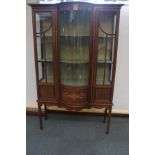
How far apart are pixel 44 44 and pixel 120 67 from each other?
109cm

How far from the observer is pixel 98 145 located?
6.54 ft

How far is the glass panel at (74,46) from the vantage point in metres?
1.97

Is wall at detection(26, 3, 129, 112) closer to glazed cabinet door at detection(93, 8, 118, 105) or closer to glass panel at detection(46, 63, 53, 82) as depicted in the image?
glazed cabinet door at detection(93, 8, 118, 105)

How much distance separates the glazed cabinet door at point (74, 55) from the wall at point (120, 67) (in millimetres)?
608

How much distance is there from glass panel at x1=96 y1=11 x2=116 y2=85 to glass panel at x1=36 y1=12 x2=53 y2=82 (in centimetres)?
59

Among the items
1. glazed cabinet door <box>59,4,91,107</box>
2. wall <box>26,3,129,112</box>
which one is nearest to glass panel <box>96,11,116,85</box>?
glazed cabinet door <box>59,4,91,107</box>

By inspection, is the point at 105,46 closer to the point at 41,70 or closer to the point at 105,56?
the point at 105,56

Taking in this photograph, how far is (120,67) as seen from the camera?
2455 mm

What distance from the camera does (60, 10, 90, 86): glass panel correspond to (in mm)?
1968

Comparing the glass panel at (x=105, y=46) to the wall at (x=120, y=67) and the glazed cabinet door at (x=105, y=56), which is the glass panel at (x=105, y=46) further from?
the wall at (x=120, y=67)

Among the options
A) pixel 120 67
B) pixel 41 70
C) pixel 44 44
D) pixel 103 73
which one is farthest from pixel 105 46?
pixel 41 70
